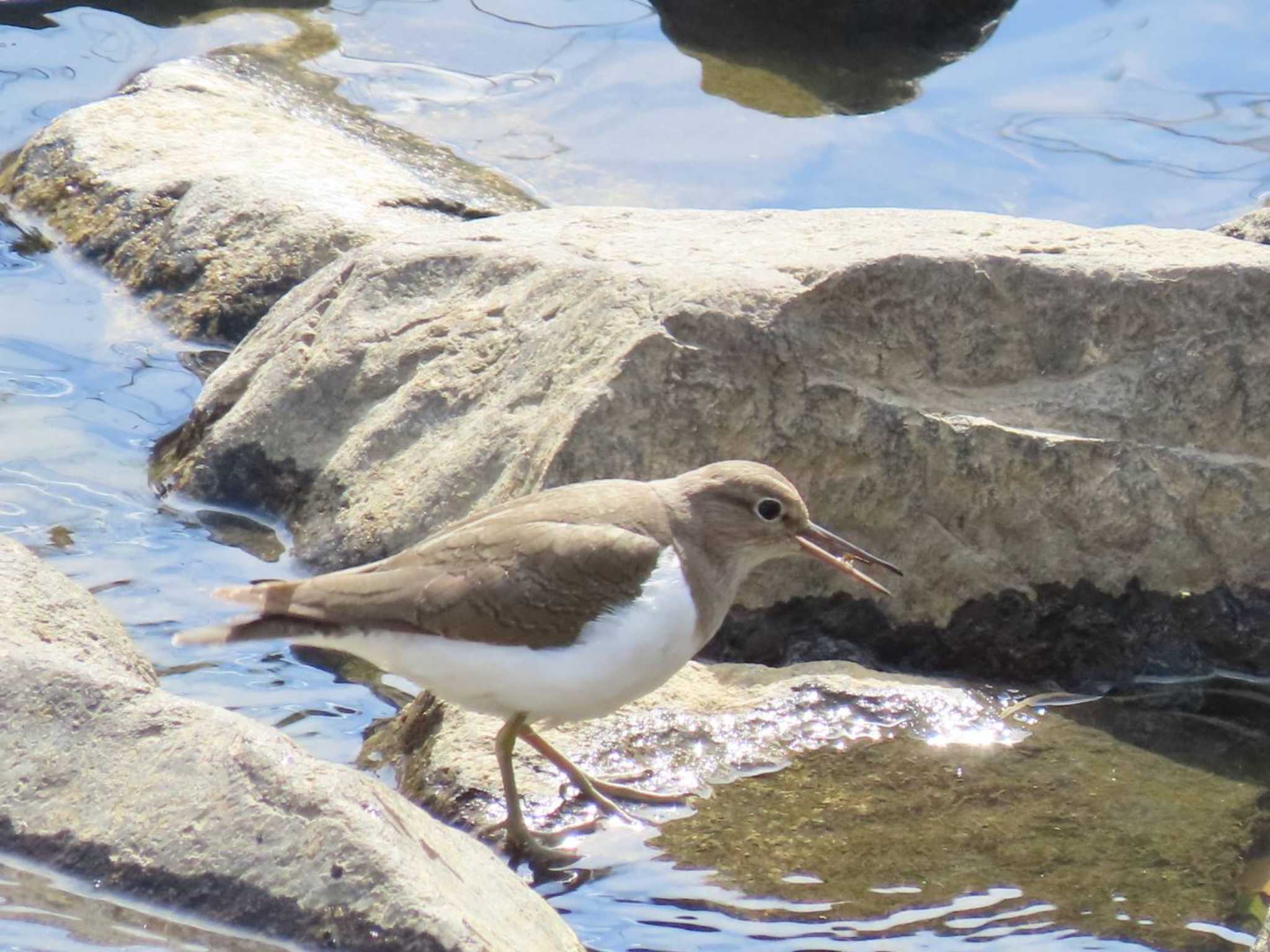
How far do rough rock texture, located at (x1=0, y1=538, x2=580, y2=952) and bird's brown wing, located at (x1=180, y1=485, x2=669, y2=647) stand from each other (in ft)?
2.74

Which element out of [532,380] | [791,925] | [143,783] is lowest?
[791,925]

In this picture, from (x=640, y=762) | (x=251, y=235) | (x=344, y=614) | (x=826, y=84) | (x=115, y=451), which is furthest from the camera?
(x=826, y=84)

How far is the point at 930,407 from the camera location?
5723 millimetres

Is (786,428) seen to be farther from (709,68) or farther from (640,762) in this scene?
(709,68)

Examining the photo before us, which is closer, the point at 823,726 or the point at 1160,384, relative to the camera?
the point at 823,726

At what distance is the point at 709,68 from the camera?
425 inches

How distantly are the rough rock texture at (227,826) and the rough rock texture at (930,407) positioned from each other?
6.40 feet

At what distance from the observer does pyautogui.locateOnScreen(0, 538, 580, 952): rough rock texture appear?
3.41m

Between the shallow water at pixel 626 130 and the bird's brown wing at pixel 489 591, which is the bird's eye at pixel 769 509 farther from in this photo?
the shallow water at pixel 626 130

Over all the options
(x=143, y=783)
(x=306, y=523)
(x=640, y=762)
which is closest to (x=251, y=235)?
(x=306, y=523)

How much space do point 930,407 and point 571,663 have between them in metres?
1.74

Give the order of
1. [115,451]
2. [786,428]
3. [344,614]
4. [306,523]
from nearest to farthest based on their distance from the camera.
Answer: [344,614] < [786,428] < [306,523] < [115,451]

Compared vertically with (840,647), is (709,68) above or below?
above

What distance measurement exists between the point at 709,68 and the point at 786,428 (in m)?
5.65
